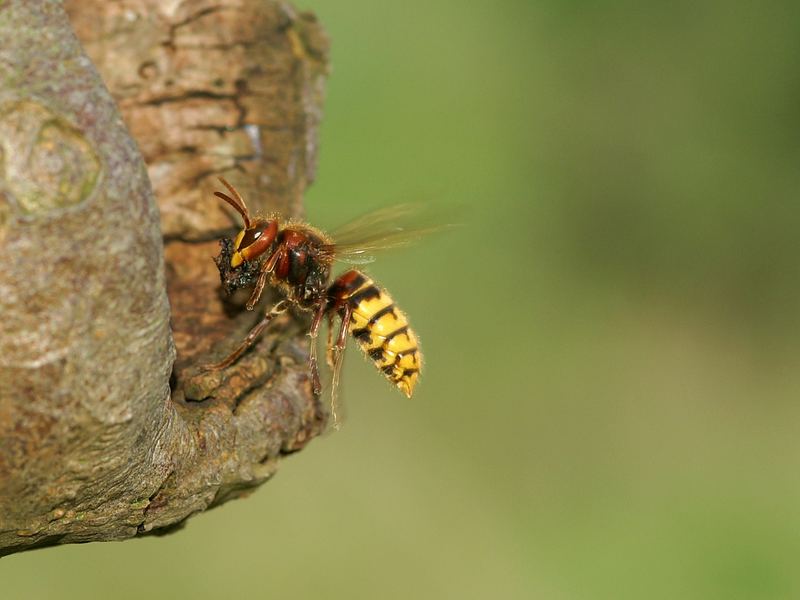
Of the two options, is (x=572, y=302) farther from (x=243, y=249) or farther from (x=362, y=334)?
(x=243, y=249)

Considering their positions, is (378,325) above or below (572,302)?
above

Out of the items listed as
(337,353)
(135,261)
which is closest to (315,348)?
(337,353)

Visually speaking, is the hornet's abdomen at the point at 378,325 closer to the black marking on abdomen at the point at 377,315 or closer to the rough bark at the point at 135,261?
the black marking on abdomen at the point at 377,315

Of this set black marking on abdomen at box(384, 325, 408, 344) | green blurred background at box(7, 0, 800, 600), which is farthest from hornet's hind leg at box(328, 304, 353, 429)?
green blurred background at box(7, 0, 800, 600)

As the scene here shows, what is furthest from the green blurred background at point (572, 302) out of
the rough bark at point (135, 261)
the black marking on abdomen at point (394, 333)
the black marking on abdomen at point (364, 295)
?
the rough bark at point (135, 261)

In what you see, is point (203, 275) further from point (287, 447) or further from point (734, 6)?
point (734, 6)

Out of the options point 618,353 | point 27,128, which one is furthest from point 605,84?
point 27,128

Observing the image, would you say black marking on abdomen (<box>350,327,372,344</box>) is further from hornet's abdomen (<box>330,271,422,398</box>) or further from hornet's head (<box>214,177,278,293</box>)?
hornet's head (<box>214,177,278,293</box>)

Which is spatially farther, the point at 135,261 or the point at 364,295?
the point at 364,295
